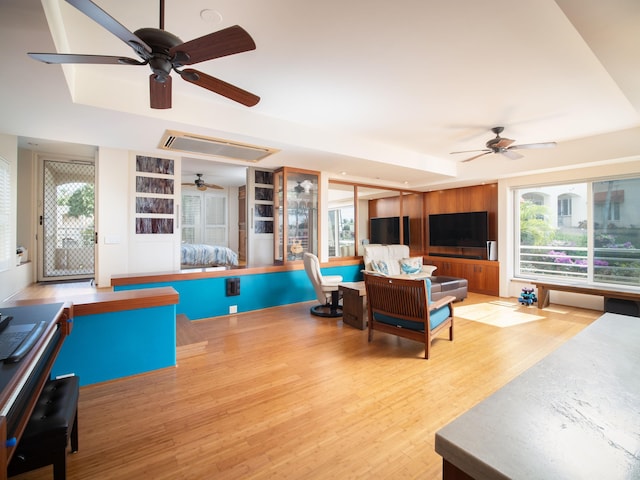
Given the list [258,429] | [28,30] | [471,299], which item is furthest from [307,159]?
[471,299]

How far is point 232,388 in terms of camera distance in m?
2.55

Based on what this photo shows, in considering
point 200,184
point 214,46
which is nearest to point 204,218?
point 200,184

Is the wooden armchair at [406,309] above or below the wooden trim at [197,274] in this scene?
below

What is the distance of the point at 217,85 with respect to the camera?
218cm

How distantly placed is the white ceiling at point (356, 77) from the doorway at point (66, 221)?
152 cm

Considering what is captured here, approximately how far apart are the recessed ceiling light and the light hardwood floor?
2.80 meters

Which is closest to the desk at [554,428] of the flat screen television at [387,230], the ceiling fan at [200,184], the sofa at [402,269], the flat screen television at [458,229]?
the sofa at [402,269]

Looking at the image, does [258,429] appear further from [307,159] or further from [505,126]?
[505,126]

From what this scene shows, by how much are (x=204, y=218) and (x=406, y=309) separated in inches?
275

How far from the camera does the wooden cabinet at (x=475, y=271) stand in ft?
20.8

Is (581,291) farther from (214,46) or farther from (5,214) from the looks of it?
(5,214)

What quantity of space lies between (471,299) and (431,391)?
4.09 metres

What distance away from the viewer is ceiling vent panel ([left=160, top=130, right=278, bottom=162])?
3.59m

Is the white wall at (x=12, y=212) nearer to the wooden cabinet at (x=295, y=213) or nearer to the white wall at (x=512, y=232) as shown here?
the wooden cabinet at (x=295, y=213)
